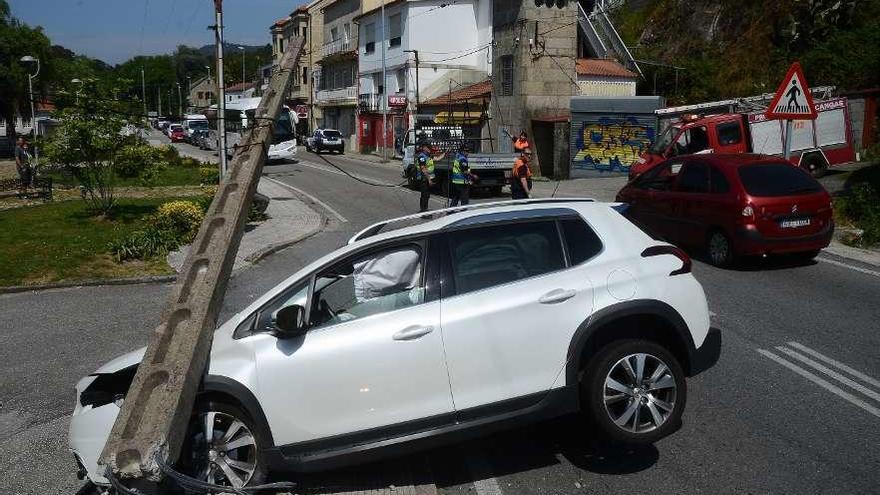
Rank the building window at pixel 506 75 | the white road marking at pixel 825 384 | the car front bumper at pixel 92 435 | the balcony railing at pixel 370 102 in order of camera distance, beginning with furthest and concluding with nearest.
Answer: the balcony railing at pixel 370 102
the building window at pixel 506 75
the white road marking at pixel 825 384
the car front bumper at pixel 92 435

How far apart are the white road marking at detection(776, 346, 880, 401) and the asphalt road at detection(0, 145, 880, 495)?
2 cm

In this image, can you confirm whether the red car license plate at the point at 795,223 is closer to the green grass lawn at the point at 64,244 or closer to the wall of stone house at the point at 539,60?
the green grass lawn at the point at 64,244

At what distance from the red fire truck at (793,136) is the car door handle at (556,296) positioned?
16.6 metres

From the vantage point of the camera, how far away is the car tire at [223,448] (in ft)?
15.4

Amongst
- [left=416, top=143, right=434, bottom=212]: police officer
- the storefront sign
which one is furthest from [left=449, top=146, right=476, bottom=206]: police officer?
the storefront sign

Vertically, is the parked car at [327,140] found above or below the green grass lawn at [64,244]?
above

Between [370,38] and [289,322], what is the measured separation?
49.2 meters

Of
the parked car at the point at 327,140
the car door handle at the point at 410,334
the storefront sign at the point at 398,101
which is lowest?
the car door handle at the point at 410,334

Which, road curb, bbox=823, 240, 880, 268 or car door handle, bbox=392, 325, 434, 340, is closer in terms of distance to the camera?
car door handle, bbox=392, 325, 434, 340

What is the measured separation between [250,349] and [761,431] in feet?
12.1

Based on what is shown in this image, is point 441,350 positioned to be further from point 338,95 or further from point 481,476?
point 338,95

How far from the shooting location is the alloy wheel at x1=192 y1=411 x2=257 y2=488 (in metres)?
4.70

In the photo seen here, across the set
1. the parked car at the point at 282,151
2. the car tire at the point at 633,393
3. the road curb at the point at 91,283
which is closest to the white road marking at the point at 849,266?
the car tire at the point at 633,393

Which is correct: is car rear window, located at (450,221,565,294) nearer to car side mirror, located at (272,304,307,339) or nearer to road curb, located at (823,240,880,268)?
car side mirror, located at (272,304,307,339)
